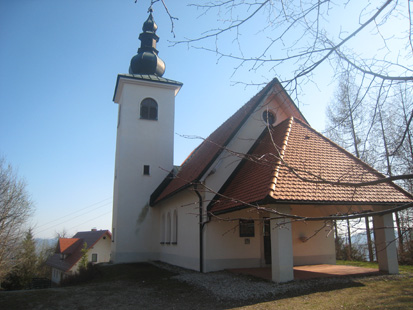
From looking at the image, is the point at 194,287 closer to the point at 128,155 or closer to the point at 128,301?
the point at 128,301

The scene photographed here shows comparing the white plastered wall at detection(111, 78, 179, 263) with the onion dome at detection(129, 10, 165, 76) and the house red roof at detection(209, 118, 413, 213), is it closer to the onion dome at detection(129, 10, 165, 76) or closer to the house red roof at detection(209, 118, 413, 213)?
the onion dome at detection(129, 10, 165, 76)

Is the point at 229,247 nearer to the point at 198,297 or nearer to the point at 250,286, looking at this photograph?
the point at 250,286

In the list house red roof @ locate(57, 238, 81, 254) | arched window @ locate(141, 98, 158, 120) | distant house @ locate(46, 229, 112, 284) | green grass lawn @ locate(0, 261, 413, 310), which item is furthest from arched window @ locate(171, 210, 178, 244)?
house red roof @ locate(57, 238, 81, 254)

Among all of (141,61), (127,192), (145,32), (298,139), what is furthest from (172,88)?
(298,139)

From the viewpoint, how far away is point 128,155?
1998 cm

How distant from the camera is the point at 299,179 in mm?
9477

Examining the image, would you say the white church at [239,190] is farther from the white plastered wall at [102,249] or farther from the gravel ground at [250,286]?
the white plastered wall at [102,249]

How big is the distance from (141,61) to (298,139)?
1354cm

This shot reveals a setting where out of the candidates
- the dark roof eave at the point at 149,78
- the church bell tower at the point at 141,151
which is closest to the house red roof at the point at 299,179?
the church bell tower at the point at 141,151

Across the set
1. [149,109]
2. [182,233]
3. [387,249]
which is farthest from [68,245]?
[387,249]

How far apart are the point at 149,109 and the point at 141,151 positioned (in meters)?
2.81

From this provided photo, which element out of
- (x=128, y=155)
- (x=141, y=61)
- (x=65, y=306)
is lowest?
(x=65, y=306)

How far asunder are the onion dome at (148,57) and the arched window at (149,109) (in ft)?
7.70

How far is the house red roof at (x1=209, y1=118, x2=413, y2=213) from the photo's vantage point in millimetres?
9562
